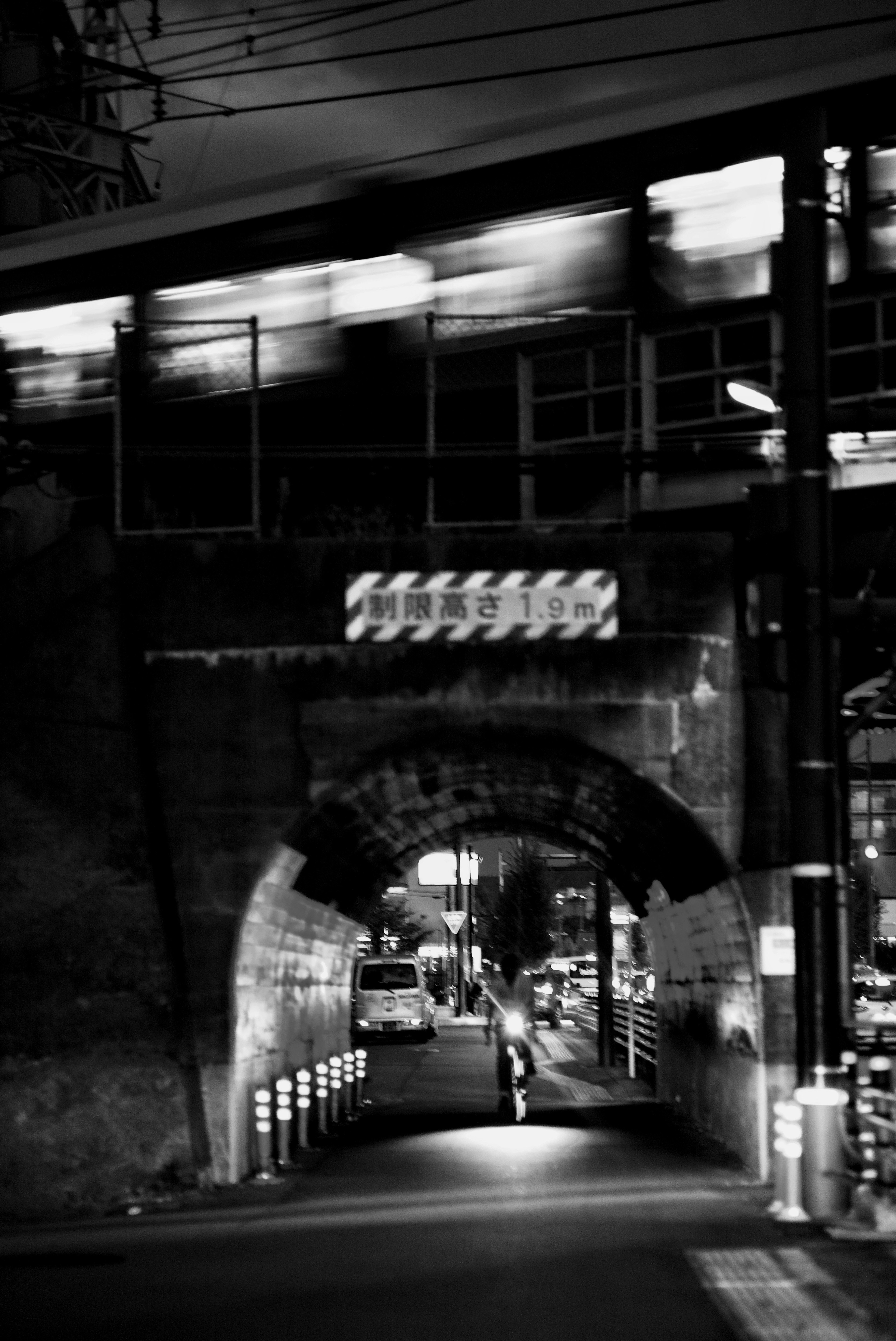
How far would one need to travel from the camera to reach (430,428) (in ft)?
45.2

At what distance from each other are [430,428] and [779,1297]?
762cm

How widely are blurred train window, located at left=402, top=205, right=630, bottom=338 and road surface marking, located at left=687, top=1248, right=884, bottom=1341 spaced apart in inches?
383

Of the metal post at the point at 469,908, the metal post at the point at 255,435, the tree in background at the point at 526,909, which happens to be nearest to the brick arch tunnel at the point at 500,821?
the metal post at the point at 255,435

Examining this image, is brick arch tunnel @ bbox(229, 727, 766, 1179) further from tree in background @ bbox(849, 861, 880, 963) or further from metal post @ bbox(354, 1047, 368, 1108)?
tree in background @ bbox(849, 861, 880, 963)

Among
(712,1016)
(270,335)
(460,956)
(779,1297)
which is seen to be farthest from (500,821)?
(460,956)

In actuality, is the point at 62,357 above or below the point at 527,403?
above

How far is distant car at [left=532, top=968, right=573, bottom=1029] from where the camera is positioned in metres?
42.4

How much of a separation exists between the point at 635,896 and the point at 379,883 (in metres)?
3.46

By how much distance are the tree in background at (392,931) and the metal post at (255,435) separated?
40718mm

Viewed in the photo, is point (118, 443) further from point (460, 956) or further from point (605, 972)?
point (460, 956)

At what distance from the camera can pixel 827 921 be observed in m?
11.4

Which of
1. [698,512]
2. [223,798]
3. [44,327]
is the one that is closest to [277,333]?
[44,327]

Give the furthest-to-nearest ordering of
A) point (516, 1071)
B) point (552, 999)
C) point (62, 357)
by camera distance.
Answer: point (552, 999) → point (62, 357) → point (516, 1071)

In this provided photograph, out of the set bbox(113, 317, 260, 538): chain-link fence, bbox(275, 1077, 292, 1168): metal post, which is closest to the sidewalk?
bbox(113, 317, 260, 538): chain-link fence
